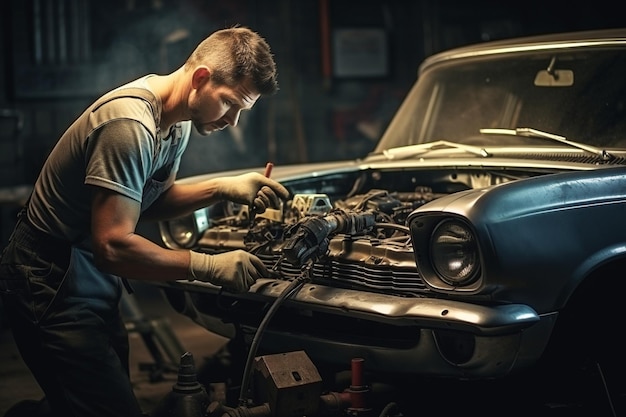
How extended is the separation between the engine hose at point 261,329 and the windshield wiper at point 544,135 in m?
1.33

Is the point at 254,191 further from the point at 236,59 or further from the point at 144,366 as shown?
the point at 144,366

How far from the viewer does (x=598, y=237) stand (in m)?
3.49

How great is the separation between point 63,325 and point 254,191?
3.38ft

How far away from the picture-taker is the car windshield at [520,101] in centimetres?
436

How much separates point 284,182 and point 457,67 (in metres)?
1.16

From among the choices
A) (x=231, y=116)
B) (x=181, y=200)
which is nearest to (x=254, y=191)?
(x=181, y=200)

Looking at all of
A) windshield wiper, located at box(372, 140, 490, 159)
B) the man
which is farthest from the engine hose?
windshield wiper, located at box(372, 140, 490, 159)

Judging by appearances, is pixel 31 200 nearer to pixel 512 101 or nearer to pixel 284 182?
pixel 284 182

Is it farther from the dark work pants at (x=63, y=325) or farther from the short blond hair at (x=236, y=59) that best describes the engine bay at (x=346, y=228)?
the dark work pants at (x=63, y=325)

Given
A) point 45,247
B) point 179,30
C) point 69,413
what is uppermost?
point 179,30

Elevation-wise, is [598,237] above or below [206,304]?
above

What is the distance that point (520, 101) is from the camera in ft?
15.5

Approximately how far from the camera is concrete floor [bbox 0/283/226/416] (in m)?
5.07

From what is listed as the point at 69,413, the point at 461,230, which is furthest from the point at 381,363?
the point at 69,413
